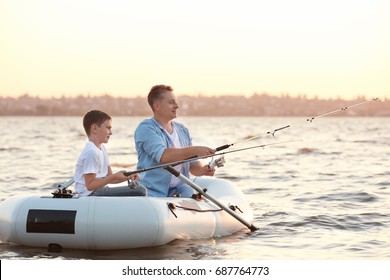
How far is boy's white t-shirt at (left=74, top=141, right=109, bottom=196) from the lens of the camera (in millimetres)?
6711

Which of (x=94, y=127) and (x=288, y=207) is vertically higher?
(x=94, y=127)

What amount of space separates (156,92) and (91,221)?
133cm

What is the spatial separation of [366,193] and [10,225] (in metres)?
6.33

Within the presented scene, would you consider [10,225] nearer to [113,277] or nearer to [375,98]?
[113,277]

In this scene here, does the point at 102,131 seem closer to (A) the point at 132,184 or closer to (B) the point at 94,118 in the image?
(B) the point at 94,118

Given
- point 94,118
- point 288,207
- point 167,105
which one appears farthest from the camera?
point 288,207

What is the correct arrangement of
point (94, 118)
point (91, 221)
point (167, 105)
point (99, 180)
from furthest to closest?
point (167, 105)
point (94, 118)
point (99, 180)
point (91, 221)

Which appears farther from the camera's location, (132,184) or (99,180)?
(132,184)

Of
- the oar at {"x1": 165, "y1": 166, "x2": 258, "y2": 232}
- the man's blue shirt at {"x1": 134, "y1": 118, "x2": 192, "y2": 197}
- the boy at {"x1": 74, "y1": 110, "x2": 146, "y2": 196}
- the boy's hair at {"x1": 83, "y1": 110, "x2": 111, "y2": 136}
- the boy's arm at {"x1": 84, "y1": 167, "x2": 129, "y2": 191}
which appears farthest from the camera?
the man's blue shirt at {"x1": 134, "y1": 118, "x2": 192, "y2": 197}

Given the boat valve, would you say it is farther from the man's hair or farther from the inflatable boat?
the man's hair

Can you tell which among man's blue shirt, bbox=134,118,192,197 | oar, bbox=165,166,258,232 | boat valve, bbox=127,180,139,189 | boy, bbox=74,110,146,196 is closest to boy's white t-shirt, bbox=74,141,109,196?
boy, bbox=74,110,146,196

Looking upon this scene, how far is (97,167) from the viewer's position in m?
6.76

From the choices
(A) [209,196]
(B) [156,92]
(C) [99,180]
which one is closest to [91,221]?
(C) [99,180]

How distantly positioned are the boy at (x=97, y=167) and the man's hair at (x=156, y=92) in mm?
479
